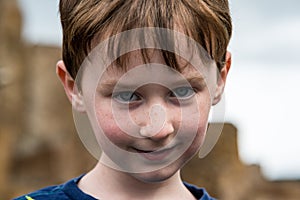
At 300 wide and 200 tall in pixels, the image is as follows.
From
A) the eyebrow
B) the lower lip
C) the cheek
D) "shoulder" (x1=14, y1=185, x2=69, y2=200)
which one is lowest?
"shoulder" (x1=14, y1=185, x2=69, y2=200)

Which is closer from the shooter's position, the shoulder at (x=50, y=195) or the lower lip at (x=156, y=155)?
the lower lip at (x=156, y=155)

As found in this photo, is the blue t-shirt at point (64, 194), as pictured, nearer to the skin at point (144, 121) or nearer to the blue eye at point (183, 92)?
the skin at point (144, 121)

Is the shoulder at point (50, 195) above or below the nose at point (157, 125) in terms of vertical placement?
below

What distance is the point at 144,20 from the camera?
0.96 meters

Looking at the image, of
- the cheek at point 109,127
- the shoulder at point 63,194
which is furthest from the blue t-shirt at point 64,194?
the cheek at point 109,127

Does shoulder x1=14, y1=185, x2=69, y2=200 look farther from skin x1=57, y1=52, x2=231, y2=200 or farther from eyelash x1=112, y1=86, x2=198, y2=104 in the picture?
eyelash x1=112, y1=86, x2=198, y2=104

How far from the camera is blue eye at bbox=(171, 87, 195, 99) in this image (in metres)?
0.96

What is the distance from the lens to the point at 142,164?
99cm

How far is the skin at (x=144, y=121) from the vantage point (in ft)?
3.14

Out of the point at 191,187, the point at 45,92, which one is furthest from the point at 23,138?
the point at 191,187

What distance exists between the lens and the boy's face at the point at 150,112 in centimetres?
A: 95

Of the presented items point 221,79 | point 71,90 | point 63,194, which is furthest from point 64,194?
point 221,79

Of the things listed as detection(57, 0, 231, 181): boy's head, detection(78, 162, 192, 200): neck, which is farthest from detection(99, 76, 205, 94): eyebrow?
detection(78, 162, 192, 200): neck

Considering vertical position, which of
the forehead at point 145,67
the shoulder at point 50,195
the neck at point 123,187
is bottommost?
the shoulder at point 50,195
